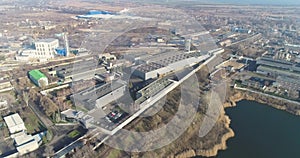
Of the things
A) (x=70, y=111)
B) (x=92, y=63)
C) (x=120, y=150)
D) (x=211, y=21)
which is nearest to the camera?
(x=120, y=150)

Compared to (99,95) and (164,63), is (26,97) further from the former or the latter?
(164,63)

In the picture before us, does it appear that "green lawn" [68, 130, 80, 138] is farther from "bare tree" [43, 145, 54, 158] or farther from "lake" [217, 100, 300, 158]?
"lake" [217, 100, 300, 158]

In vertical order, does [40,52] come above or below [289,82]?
above

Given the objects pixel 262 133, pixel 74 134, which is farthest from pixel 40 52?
pixel 262 133

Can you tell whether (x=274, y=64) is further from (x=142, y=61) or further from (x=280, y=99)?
(x=142, y=61)

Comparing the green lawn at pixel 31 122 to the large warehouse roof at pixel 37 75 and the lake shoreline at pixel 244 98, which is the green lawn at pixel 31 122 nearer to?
the large warehouse roof at pixel 37 75

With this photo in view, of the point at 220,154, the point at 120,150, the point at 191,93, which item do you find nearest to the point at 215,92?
the point at 191,93

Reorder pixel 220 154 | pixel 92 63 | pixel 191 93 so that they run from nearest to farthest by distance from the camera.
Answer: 1. pixel 220 154
2. pixel 191 93
3. pixel 92 63

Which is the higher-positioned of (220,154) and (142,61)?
(142,61)
